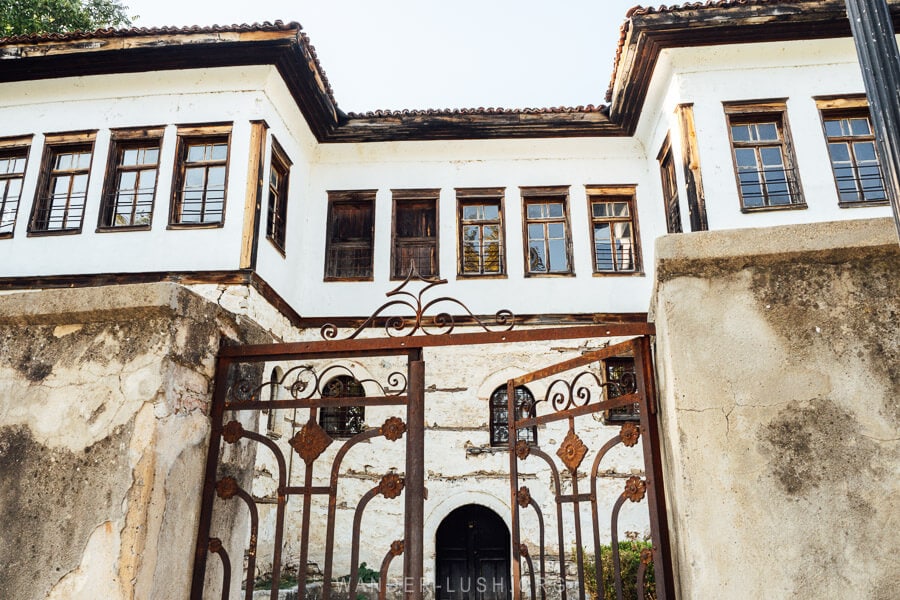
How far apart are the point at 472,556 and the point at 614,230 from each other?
5.96m

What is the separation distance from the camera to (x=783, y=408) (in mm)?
2652

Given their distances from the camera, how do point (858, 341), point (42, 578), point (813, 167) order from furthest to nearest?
point (813, 167) → point (42, 578) → point (858, 341)

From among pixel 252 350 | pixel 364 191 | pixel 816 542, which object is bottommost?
pixel 816 542

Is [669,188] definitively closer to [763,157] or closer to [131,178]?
[763,157]

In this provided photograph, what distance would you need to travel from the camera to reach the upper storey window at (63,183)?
10719 mm

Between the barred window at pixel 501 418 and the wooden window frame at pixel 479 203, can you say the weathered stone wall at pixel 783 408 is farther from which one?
the wooden window frame at pixel 479 203

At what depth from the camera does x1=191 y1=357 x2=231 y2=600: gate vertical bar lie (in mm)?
3244

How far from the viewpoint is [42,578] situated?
2.88 meters

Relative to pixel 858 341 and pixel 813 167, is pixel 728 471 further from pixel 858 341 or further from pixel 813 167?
pixel 813 167

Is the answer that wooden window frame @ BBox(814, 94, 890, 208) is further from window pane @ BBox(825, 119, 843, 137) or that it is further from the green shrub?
the green shrub

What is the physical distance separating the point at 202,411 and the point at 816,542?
2710mm

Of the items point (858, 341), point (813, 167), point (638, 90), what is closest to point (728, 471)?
point (858, 341)

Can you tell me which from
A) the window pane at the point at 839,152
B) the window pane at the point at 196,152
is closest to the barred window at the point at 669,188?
the window pane at the point at 839,152

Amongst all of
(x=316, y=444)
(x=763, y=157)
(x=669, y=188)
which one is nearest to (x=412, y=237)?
(x=669, y=188)
